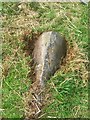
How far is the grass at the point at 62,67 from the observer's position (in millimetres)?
4734

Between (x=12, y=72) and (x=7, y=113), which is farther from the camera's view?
(x=12, y=72)

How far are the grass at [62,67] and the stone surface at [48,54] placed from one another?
0.24 feet

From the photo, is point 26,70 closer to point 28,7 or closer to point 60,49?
point 60,49

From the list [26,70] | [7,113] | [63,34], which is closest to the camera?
[7,113]

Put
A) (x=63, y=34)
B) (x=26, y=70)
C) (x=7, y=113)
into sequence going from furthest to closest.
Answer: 1. (x=63, y=34)
2. (x=26, y=70)
3. (x=7, y=113)

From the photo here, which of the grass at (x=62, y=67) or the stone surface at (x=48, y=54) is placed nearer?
the grass at (x=62, y=67)

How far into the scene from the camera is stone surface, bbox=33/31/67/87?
193 inches

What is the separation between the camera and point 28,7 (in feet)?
18.5

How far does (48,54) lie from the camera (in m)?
5.03

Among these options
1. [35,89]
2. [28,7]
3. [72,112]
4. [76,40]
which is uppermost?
[28,7]

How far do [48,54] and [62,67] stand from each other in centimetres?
21

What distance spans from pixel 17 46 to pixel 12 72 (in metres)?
0.38

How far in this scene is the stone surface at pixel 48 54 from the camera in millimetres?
4906

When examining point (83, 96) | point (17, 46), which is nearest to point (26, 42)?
point (17, 46)
